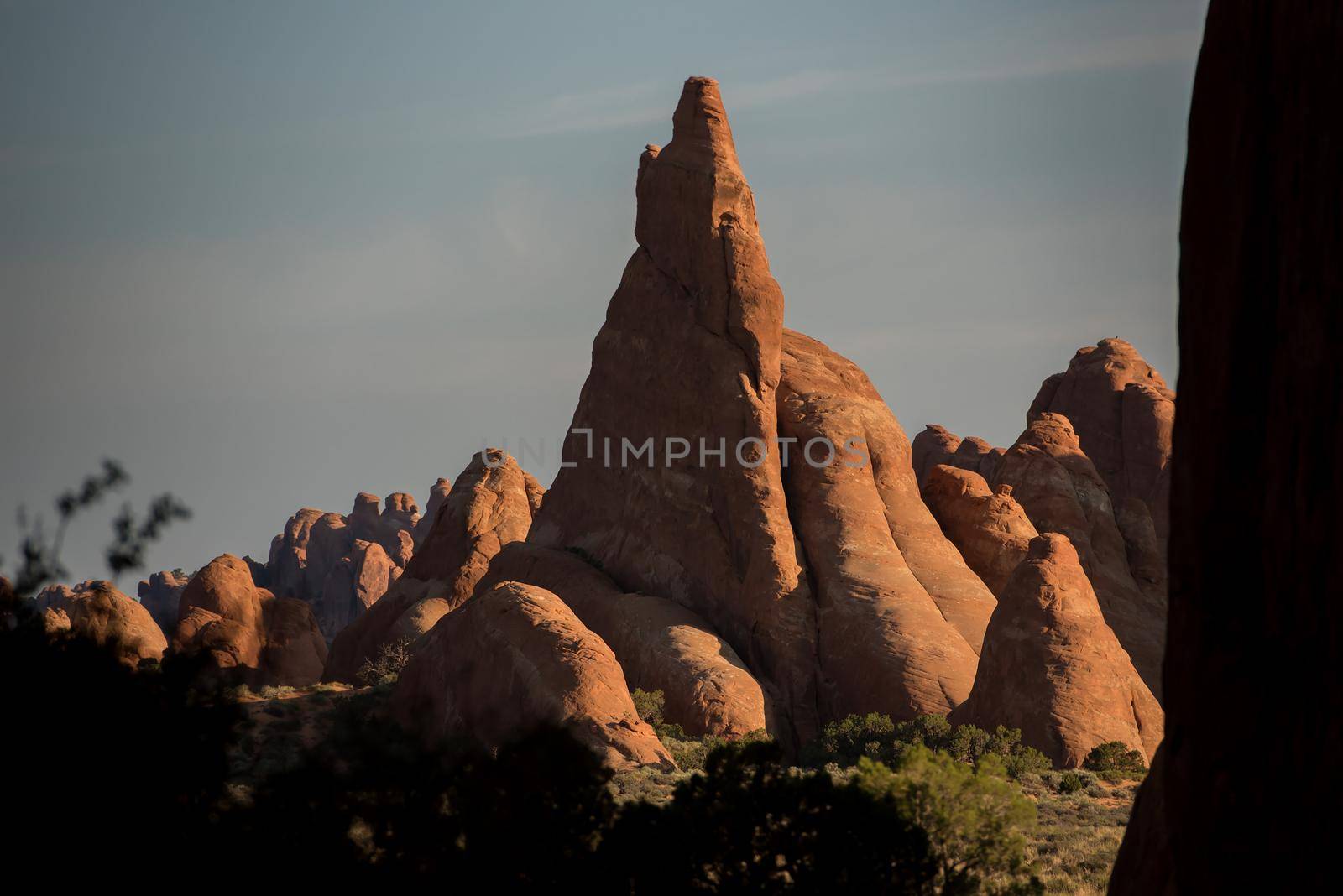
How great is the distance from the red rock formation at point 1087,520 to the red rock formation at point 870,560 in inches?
358

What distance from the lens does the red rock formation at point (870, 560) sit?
46.3m

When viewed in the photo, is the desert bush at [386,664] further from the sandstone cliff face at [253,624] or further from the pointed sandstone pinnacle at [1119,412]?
the pointed sandstone pinnacle at [1119,412]

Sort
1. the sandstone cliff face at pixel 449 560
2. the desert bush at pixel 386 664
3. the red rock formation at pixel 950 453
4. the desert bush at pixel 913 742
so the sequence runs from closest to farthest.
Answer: the desert bush at pixel 913 742 → the desert bush at pixel 386 664 → the sandstone cliff face at pixel 449 560 → the red rock formation at pixel 950 453

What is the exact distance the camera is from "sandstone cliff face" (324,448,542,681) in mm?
58219

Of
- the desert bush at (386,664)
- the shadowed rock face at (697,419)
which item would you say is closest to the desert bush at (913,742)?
the shadowed rock face at (697,419)

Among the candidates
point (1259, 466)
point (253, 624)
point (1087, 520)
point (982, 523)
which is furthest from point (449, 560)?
point (1259, 466)

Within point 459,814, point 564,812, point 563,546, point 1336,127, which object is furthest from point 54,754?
point 563,546

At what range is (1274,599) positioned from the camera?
1330cm

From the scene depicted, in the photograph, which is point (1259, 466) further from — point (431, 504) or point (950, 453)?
point (431, 504)

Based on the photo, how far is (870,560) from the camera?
50.2m

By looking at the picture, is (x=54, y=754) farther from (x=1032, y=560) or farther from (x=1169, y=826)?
(x=1032, y=560)

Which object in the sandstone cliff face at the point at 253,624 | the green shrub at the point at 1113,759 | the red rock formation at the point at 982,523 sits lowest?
the green shrub at the point at 1113,759

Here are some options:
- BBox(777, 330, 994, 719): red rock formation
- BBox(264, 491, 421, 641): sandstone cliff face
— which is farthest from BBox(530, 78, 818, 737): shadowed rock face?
BBox(264, 491, 421, 641): sandstone cliff face

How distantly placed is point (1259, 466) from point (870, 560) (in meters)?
36.9
